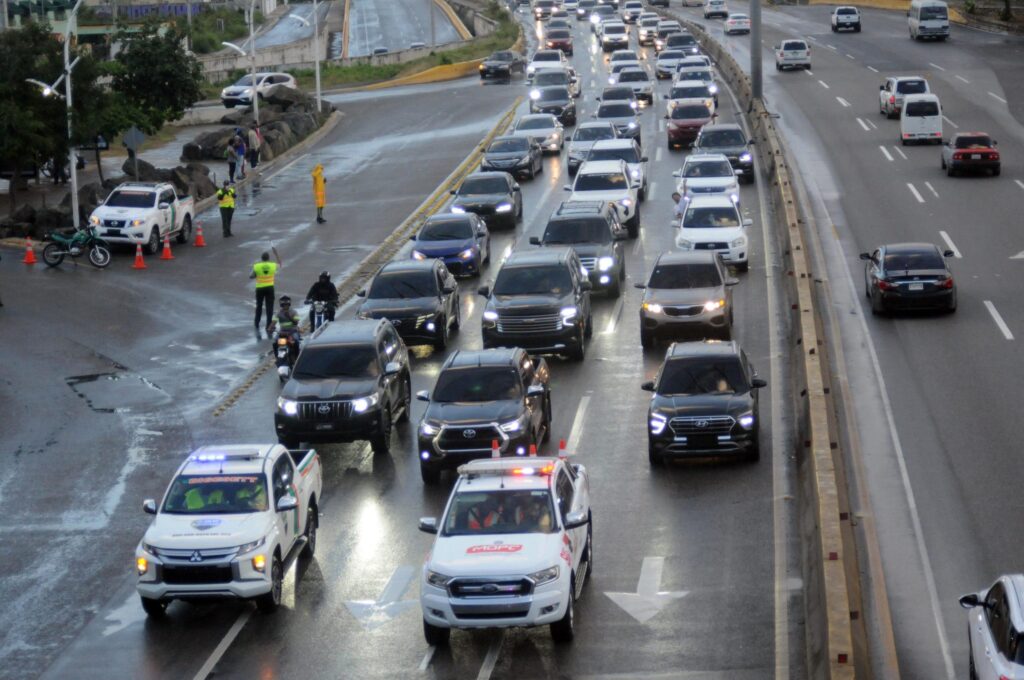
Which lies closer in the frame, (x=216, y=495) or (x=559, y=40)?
(x=216, y=495)

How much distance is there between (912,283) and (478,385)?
1131cm

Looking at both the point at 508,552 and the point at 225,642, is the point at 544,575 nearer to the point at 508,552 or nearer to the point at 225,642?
the point at 508,552

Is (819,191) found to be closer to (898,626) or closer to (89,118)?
(89,118)

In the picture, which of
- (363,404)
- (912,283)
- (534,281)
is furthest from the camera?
(912,283)

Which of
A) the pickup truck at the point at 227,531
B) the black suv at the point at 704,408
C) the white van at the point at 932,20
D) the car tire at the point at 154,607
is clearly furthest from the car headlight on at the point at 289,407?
the white van at the point at 932,20

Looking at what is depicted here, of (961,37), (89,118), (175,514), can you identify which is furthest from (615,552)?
(961,37)

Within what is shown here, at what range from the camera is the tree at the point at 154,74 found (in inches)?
2322

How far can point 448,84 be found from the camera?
3189 inches

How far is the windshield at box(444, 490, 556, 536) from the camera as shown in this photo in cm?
1593

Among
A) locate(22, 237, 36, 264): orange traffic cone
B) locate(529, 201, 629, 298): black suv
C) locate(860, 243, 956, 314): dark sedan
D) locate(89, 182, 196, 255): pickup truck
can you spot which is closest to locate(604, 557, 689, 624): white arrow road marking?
locate(860, 243, 956, 314): dark sedan

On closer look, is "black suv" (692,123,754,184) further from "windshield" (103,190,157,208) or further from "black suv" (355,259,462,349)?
"black suv" (355,259,462,349)

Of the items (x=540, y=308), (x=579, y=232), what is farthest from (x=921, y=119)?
(x=540, y=308)

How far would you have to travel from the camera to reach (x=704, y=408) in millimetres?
21484

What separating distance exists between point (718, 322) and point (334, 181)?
26664 mm
